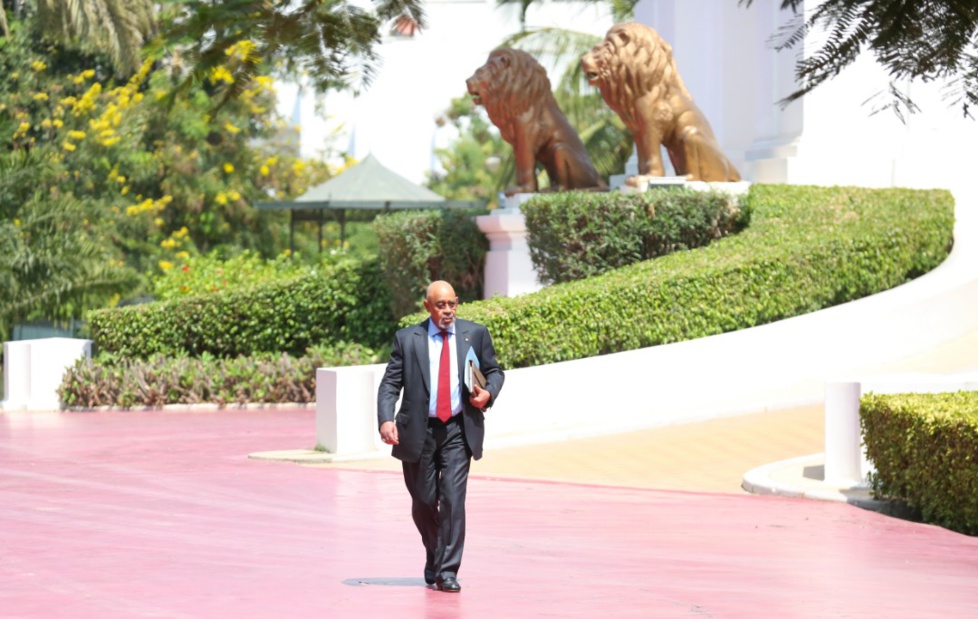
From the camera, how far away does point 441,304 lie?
25.3 ft

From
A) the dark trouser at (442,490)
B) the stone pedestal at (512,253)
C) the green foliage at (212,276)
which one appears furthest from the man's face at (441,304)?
the green foliage at (212,276)

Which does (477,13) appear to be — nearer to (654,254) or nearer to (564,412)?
(564,412)

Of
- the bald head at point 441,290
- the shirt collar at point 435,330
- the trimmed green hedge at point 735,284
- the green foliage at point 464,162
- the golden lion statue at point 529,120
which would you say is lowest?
the shirt collar at point 435,330

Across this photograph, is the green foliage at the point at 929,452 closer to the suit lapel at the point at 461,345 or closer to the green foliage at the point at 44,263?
the suit lapel at the point at 461,345

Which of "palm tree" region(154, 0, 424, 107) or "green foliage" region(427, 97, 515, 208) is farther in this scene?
"green foliage" region(427, 97, 515, 208)

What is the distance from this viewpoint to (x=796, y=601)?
24.9 ft

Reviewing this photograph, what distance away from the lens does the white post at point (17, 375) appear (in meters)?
19.6

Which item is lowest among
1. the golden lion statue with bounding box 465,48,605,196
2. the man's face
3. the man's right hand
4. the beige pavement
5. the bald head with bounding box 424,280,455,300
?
the beige pavement

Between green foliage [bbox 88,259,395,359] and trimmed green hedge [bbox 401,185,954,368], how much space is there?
405 centimetres

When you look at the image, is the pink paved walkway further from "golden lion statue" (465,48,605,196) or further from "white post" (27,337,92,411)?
"golden lion statue" (465,48,605,196)

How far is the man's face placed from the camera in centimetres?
771

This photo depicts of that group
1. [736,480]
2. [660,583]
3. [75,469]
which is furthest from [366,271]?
[660,583]

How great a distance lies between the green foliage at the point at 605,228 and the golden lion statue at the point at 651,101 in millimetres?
789

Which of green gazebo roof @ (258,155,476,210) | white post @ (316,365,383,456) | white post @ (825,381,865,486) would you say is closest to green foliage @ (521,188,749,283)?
white post @ (316,365,383,456)
